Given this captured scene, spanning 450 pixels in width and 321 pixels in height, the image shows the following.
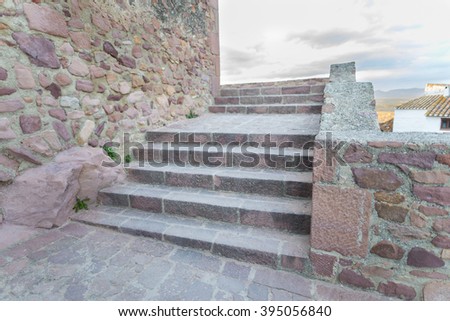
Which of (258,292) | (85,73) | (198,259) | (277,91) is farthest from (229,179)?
(277,91)

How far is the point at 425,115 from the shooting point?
595 inches

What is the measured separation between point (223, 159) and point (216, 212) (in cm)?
66

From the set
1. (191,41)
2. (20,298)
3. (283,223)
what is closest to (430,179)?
(283,223)

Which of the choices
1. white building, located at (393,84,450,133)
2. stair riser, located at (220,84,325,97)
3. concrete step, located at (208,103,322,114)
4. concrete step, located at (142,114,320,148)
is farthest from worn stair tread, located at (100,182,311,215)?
white building, located at (393,84,450,133)

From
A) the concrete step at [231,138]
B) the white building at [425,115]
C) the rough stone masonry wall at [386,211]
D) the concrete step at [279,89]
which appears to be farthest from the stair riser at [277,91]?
the white building at [425,115]

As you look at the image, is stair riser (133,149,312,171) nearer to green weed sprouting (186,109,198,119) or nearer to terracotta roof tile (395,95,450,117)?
green weed sprouting (186,109,198,119)

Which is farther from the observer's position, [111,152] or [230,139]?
[230,139]

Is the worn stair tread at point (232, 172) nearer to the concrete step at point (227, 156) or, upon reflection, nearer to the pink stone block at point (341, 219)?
the concrete step at point (227, 156)

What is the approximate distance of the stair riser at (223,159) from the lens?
7.24 ft

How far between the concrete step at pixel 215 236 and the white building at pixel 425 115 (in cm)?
1714

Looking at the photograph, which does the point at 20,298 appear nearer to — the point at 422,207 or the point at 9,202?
the point at 9,202

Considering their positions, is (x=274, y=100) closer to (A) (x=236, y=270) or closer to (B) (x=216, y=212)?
(B) (x=216, y=212)

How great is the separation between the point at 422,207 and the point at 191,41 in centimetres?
375

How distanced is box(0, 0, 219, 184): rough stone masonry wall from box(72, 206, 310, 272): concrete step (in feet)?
2.43
